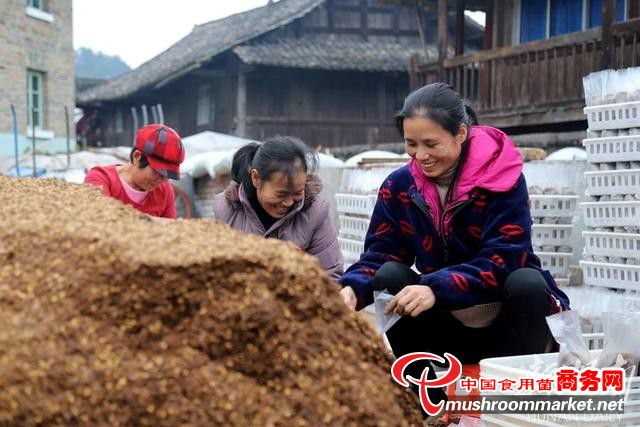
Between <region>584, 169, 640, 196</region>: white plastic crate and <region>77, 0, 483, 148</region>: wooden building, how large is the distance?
12908 millimetres

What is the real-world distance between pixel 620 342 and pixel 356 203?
10.7 feet

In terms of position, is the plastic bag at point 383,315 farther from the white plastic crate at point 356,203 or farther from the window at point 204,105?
the window at point 204,105

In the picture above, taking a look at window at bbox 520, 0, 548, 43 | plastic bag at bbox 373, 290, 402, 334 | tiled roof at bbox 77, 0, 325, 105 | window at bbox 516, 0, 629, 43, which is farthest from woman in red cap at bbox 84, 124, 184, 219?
tiled roof at bbox 77, 0, 325, 105

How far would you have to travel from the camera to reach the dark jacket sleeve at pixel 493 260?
2.57 meters

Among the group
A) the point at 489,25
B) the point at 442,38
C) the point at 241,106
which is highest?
the point at 489,25

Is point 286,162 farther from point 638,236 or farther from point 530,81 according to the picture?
point 530,81

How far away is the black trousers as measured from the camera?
2559 mm

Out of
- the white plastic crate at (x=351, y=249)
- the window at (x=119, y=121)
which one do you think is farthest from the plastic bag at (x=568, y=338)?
the window at (x=119, y=121)

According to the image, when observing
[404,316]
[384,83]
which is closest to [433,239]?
[404,316]

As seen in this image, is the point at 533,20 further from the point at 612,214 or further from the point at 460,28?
the point at 612,214

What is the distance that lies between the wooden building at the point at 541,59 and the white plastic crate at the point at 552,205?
12.3ft

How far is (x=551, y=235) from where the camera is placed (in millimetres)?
4590

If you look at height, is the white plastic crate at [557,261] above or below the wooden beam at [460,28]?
below

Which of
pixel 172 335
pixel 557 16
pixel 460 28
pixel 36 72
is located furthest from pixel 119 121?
pixel 172 335
